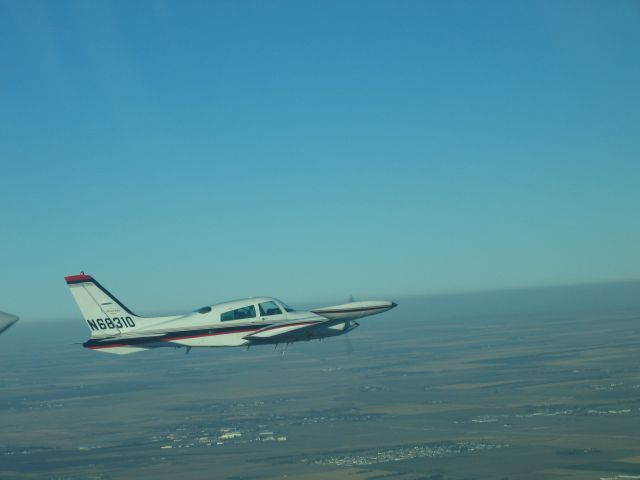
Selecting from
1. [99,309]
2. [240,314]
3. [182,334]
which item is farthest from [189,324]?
[99,309]

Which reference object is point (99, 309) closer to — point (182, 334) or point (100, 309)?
point (100, 309)

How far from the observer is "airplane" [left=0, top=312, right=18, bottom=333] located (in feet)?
66.6

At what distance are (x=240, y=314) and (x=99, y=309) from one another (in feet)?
34.1

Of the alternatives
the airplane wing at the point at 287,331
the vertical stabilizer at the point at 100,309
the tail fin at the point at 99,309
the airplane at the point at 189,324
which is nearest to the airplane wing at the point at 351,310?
the airplane at the point at 189,324

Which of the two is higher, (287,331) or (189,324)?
(189,324)

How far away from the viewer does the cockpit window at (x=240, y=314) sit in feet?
190

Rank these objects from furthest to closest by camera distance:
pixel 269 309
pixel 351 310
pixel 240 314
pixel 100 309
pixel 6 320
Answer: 1. pixel 351 310
2. pixel 269 309
3. pixel 240 314
4. pixel 100 309
5. pixel 6 320

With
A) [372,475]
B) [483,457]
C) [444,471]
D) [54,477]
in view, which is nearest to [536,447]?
[483,457]

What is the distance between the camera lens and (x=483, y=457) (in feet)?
562

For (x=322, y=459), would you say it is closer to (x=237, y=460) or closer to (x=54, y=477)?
(x=237, y=460)

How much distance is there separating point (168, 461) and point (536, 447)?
280ft

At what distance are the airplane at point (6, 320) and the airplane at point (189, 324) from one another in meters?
36.6

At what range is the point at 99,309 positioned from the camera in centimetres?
5756

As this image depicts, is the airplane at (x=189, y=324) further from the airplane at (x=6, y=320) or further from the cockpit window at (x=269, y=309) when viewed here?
the airplane at (x=6, y=320)
